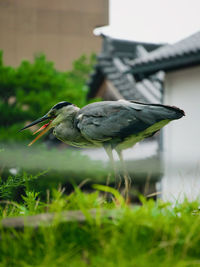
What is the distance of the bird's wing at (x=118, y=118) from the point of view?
221 cm

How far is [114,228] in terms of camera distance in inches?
67.2

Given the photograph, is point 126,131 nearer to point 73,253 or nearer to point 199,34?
point 73,253

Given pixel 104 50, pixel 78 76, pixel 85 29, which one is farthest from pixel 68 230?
pixel 85 29

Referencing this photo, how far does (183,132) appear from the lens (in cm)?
622

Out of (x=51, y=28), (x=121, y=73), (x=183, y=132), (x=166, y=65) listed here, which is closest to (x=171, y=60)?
(x=166, y=65)

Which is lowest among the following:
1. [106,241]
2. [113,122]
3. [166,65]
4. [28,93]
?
[106,241]

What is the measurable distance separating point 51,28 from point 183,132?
49.3 feet

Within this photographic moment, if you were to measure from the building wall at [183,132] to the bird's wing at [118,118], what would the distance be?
359 cm

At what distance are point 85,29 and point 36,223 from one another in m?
19.9

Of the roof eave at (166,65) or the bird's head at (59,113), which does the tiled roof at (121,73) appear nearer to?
the roof eave at (166,65)

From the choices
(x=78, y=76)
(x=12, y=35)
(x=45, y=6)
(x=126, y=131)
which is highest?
(x=45, y=6)

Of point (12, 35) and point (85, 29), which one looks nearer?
point (12, 35)

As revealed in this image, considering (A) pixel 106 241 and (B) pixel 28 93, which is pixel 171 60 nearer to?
(B) pixel 28 93

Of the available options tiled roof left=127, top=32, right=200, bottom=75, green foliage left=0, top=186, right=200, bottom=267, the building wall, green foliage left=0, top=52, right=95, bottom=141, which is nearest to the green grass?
green foliage left=0, top=186, right=200, bottom=267
